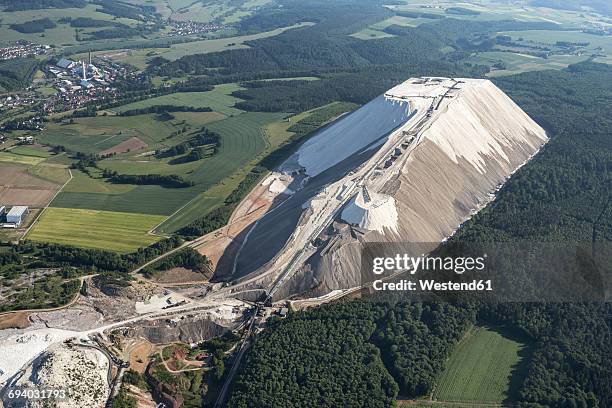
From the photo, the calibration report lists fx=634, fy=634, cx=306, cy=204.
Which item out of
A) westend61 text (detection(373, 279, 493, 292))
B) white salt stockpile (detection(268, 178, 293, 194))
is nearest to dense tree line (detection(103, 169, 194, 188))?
white salt stockpile (detection(268, 178, 293, 194))

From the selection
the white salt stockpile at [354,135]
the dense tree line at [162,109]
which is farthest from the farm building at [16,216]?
the dense tree line at [162,109]

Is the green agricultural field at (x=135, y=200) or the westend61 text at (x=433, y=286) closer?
the westend61 text at (x=433, y=286)

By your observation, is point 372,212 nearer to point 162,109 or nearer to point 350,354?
point 350,354

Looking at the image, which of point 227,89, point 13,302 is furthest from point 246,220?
point 227,89

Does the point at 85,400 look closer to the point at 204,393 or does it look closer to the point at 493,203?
the point at 204,393

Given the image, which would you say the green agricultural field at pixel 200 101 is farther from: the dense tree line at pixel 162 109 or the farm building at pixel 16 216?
the farm building at pixel 16 216
